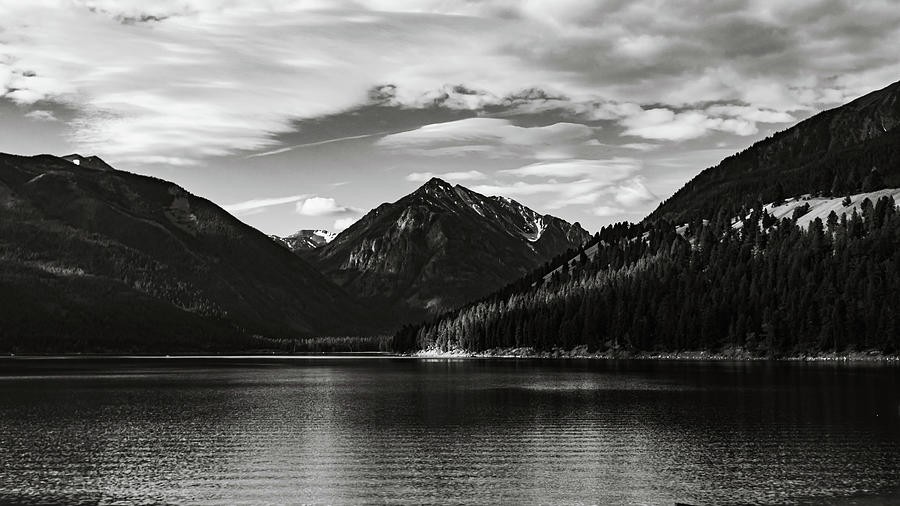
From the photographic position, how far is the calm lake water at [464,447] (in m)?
50.5

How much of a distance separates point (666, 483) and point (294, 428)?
40971 millimetres

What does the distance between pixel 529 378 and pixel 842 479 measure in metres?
116

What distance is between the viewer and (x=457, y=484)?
52.8 m

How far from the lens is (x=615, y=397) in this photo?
115m

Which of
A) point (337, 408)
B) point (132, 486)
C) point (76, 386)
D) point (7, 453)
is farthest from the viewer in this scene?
point (76, 386)

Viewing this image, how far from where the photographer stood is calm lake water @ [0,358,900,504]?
50531mm

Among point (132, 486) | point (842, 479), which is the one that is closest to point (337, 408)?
point (132, 486)

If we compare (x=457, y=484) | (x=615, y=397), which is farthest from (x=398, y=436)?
(x=615, y=397)

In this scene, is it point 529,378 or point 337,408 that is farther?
point 529,378

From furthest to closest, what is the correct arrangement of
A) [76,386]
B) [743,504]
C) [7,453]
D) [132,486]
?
[76,386], [7,453], [132,486], [743,504]

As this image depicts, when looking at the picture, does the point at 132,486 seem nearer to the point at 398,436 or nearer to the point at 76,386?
the point at 398,436

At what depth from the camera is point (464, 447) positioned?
68.6 metres

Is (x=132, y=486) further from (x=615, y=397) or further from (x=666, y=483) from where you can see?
(x=615, y=397)

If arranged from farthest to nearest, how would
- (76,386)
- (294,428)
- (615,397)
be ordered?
(76,386), (615,397), (294,428)
